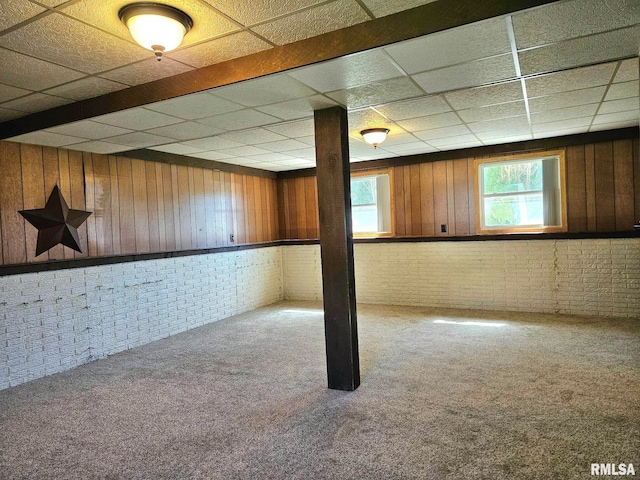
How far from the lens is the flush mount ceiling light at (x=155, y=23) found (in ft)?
6.72

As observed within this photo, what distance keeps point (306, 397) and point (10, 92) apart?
323cm

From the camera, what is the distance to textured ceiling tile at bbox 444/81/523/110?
3475 mm

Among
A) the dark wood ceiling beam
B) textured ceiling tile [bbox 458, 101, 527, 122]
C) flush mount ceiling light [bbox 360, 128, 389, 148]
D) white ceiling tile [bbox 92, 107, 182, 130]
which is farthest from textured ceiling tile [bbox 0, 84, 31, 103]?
textured ceiling tile [bbox 458, 101, 527, 122]

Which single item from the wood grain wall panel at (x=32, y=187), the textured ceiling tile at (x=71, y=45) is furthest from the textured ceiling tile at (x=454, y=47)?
the wood grain wall panel at (x=32, y=187)

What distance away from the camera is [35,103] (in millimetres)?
3424

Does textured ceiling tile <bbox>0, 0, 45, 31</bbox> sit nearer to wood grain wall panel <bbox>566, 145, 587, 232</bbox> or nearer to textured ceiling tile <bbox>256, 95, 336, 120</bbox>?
textured ceiling tile <bbox>256, 95, 336, 120</bbox>

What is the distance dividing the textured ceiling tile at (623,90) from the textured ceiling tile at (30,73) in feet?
14.0

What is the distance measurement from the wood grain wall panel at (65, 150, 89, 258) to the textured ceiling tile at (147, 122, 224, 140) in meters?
1.18

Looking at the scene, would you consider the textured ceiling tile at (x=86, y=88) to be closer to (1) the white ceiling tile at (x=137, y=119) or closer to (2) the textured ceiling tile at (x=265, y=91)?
(1) the white ceiling tile at (x=137, y=119)

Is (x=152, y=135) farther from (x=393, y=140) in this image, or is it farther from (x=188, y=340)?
(x=393, y=140)

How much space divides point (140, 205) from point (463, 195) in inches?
185

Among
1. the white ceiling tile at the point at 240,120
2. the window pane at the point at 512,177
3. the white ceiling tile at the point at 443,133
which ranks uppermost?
the white ceiling tile at the point at 443,133

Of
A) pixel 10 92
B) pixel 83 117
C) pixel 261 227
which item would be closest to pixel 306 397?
pixel 83 117

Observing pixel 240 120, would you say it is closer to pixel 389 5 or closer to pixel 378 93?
pixel 378 93
